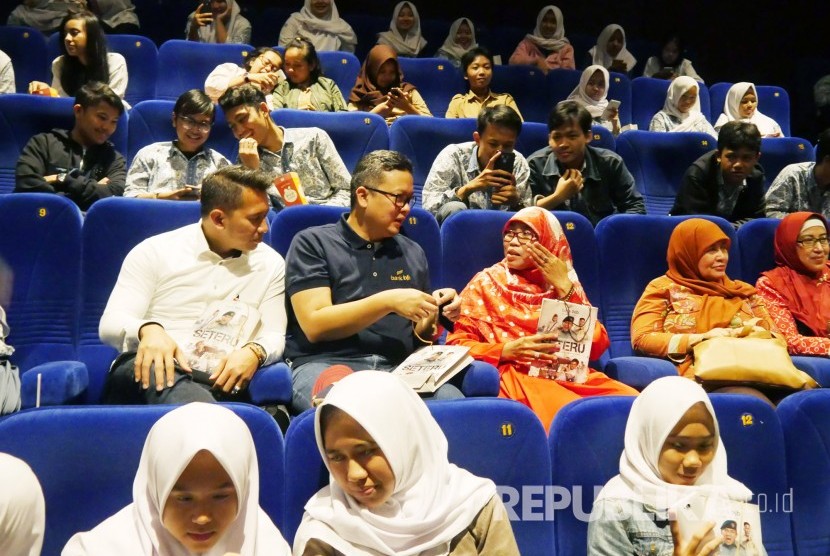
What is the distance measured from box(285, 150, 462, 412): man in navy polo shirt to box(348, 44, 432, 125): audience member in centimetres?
188

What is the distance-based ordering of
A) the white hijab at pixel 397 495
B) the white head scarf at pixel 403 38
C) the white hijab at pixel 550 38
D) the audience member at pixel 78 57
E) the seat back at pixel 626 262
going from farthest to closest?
the white hijab at pixel 550 38 → the white head scarf at pixel 403 38 → the audience member at pixel 78 57 → the seat back at pixel 626 262 → the white hijab at pixel 397 495

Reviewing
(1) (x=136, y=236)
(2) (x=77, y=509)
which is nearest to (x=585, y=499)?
(2) (x=77, y=509)

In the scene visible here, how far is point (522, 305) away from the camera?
229 cm

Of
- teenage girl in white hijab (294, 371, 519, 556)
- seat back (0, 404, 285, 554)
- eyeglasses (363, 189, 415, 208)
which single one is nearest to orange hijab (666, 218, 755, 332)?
eyeglasses (363, 189, 415, 208)

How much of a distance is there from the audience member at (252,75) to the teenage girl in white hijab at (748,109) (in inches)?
96.9

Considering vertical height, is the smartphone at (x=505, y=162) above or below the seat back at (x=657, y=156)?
above

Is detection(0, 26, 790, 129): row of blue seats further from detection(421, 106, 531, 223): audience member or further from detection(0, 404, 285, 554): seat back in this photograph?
detection(0, 404, 285, 554): seat back

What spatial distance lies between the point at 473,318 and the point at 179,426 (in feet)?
3.92

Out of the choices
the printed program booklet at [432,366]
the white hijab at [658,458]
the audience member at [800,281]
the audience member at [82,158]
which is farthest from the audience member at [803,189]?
the audience member at [82,158]

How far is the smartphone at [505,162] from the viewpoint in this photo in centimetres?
290

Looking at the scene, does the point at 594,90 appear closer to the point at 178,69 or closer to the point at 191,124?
the point at 178,69

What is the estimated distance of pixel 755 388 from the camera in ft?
7.04

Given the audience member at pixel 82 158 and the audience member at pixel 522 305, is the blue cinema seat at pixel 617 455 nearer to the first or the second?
the audience member at pixel 522 305

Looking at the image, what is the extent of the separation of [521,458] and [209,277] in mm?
909
